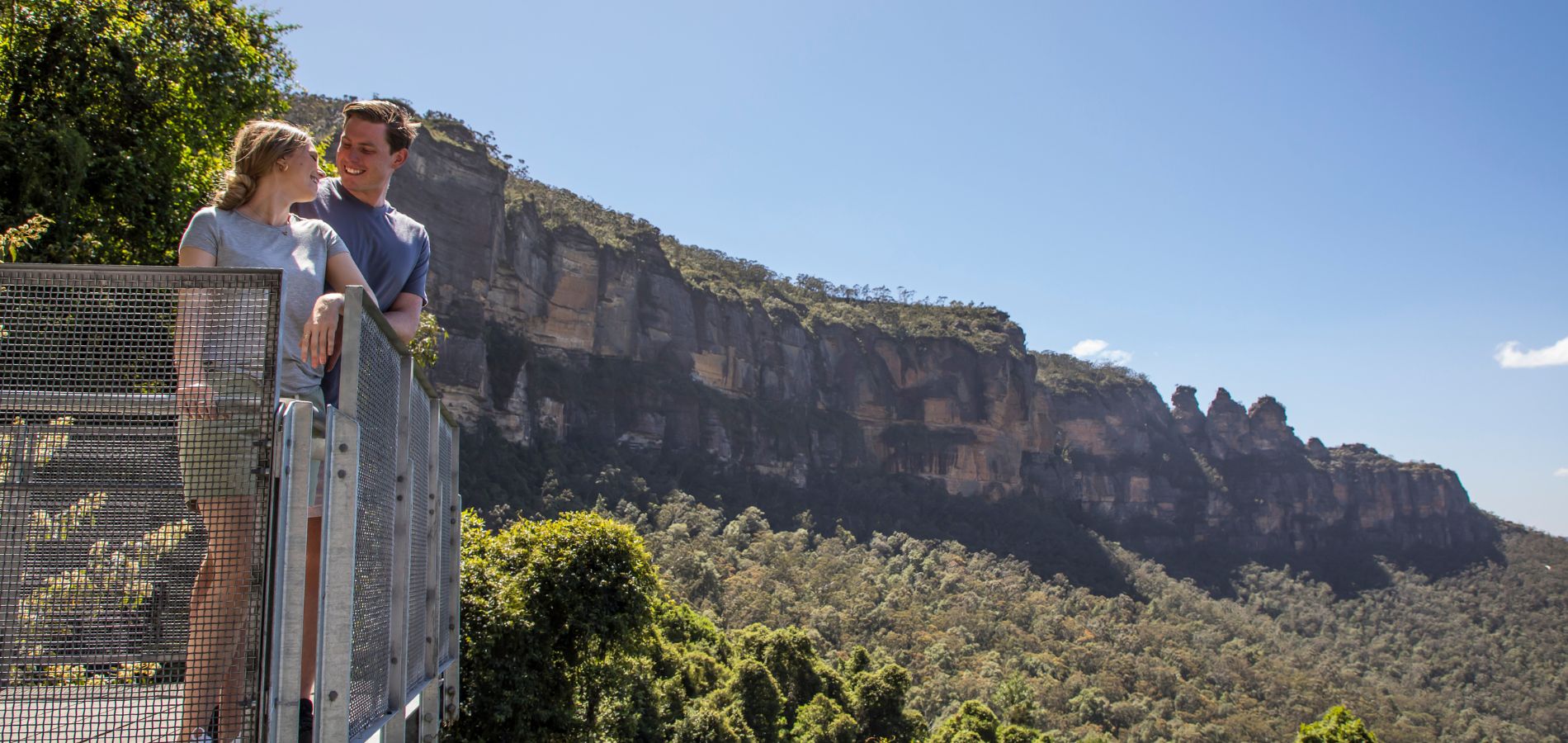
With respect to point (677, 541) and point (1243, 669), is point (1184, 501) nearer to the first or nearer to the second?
point (1243, 669)

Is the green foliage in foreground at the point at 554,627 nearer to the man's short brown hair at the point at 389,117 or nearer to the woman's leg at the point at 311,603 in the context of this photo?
the man's short brown hair at the point at 389,117

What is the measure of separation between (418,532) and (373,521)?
75cm

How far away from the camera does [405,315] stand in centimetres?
336

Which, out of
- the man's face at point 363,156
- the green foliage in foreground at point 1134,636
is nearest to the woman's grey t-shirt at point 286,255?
the man's face at point 363,156

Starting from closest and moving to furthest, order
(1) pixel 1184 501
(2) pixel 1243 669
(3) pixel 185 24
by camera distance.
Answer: (3) pixel 185 24, (2) pixel 1243 669, (1) pixel 1184 501

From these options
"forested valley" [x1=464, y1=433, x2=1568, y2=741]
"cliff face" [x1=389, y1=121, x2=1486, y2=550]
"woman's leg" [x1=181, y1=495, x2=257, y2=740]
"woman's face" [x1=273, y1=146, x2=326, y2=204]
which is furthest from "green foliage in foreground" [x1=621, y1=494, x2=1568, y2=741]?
"woman's leg" [x1=181, y1=495, x2=257, y2=740]

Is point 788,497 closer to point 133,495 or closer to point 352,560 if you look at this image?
point 352,560

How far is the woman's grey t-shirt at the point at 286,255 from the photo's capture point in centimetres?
255

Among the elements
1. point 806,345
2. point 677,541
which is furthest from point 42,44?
point 806,345

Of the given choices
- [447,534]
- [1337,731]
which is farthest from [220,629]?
[1337,731]

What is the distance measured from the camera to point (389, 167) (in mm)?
3512

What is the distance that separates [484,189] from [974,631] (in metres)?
37.9

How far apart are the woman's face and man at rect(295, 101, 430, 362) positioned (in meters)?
0.45

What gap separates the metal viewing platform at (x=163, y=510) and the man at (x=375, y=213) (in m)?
1.02
